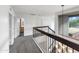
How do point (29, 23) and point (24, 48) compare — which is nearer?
point (24, 48)

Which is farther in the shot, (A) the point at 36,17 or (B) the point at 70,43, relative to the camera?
(A) the point at 36,17

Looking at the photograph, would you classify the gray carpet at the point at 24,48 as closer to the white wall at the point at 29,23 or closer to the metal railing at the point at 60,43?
the metal railing at the point at 60,43

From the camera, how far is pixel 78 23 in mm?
7160

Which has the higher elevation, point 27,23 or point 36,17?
point 36,17

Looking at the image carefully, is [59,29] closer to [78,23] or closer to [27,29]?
[78,23]

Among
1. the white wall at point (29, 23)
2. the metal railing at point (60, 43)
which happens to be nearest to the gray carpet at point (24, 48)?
the metal railing at point (60, 43)

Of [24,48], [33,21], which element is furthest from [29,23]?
[24,48]

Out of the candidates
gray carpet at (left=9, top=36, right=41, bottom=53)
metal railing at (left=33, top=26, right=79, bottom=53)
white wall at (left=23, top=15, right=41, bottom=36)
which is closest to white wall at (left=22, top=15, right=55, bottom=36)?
Result: white wall at (left=23, top=15, right=41, bottom=36)

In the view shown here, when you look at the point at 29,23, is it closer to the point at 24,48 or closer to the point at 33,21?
the point at 33,21

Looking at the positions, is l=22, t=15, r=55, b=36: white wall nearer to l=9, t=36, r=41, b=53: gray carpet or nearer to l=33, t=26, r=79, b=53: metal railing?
l=9, t=36, r=41, b=53: gray carpet
